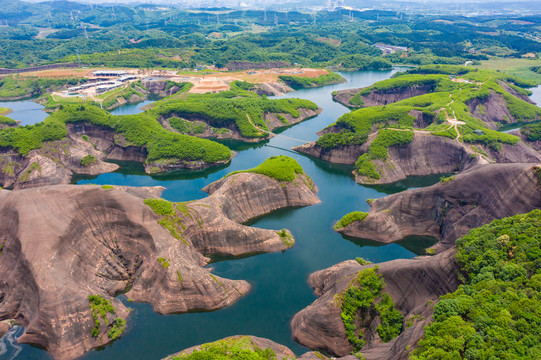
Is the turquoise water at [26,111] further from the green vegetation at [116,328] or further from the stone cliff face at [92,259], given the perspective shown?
the green vegetation at [116,328]

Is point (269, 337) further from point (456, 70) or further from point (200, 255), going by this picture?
point (456, 70)

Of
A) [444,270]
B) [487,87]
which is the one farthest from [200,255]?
[487,87]

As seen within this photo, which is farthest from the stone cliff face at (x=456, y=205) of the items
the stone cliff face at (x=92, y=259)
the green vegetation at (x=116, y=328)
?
the green vegetation at (x=116, y=328)

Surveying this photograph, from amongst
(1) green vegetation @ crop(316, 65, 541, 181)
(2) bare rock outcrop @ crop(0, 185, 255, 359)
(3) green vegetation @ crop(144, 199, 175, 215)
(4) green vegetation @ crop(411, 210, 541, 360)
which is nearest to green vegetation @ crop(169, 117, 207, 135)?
(1) green vegetation @ crop(316, 65, 541, 181)

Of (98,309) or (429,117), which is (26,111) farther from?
(429,117)

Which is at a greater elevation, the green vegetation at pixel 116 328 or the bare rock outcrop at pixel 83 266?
the bare rock outcrop at pixel 83 266

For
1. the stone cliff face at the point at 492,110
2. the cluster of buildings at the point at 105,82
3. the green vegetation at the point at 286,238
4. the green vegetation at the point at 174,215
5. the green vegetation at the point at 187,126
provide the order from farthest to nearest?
the cluster of buildings at the point at 105,82
the stone cliff face at the point at 492,110
the green vegetation at the point at 187,126
the green vegetation at the point at 286,238
the green vegetation at the point at 174,215

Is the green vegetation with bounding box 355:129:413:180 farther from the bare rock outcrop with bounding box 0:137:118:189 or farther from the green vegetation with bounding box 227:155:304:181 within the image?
the bare rock outcrop with bounding box 0:137:118:189
